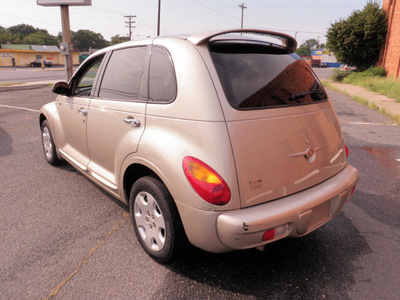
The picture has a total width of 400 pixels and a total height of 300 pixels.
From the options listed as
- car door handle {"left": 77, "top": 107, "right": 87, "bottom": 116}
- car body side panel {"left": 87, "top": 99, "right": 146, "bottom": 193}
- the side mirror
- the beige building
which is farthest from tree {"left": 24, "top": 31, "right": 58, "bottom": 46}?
car body side panel {"left": 87, "top": 99, "right": 146, "bottom": 193}

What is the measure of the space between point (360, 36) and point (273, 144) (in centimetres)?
2461

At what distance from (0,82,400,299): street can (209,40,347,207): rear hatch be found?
2.31 ft

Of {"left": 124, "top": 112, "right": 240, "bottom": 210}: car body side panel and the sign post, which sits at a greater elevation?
the sign post

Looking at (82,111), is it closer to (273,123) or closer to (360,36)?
(273,123)

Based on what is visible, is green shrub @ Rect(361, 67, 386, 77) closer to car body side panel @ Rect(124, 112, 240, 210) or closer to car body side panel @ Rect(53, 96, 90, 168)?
car body side panel @ Rect(53, 96, 90, 168)

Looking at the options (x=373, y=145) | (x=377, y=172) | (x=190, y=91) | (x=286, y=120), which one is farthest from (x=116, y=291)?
(x=373, y=145)

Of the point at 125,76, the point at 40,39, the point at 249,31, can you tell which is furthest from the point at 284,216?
the point at 40,39

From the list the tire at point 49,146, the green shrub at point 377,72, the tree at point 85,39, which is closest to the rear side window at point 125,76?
the tire at point 49,146

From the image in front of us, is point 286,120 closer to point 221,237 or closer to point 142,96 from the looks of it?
point 221,237

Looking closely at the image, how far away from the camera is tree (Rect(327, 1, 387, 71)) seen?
70.7 ft

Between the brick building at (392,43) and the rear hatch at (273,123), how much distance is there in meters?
20.3

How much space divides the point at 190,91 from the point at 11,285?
190cm

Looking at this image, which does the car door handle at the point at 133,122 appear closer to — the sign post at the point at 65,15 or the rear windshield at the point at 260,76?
the rear windshield at the point at 260,76

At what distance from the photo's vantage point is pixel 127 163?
2.53 metres
